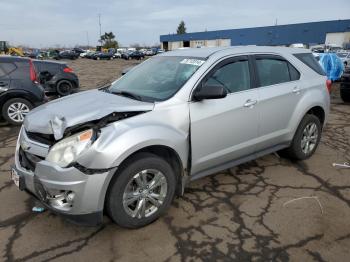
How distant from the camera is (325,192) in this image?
156 inches

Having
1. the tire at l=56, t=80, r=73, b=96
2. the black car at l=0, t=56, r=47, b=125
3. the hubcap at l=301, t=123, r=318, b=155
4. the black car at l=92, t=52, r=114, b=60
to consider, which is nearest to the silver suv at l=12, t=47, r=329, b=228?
the hubcap at l=301, t=123, r=318, b=155

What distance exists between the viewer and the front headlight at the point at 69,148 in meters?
2.70

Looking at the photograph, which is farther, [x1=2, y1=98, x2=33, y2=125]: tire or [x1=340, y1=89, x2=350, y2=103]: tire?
[x1=340, y1=89, x2=350, y2=103]: tire

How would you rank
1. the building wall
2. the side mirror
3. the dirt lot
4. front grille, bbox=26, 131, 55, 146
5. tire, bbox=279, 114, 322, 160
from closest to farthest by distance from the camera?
the dirt lot
front grille, bbox=26, 131, 55, 146
the side mirror
tire, bbox=279, 114, 322, 160
the building wall

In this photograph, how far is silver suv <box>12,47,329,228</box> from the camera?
2.75 m

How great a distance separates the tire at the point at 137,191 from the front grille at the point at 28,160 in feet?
2.46

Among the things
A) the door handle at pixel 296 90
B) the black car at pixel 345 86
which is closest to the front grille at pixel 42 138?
the door handle at pixel 296 90

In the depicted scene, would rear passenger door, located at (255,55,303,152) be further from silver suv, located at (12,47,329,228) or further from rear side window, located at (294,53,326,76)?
rear side window, located at (294,53,326,76)

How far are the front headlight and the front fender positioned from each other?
0.23ft

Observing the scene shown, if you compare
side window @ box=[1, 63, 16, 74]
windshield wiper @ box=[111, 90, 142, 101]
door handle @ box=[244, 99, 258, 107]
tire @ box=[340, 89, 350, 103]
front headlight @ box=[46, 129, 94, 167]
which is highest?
side window @ box=[1, 63, 16, 74]

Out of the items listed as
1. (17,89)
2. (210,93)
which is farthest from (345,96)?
(17,89)

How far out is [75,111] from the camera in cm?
313

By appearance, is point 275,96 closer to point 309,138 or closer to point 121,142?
point 309,138

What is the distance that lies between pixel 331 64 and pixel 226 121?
11.6 m
